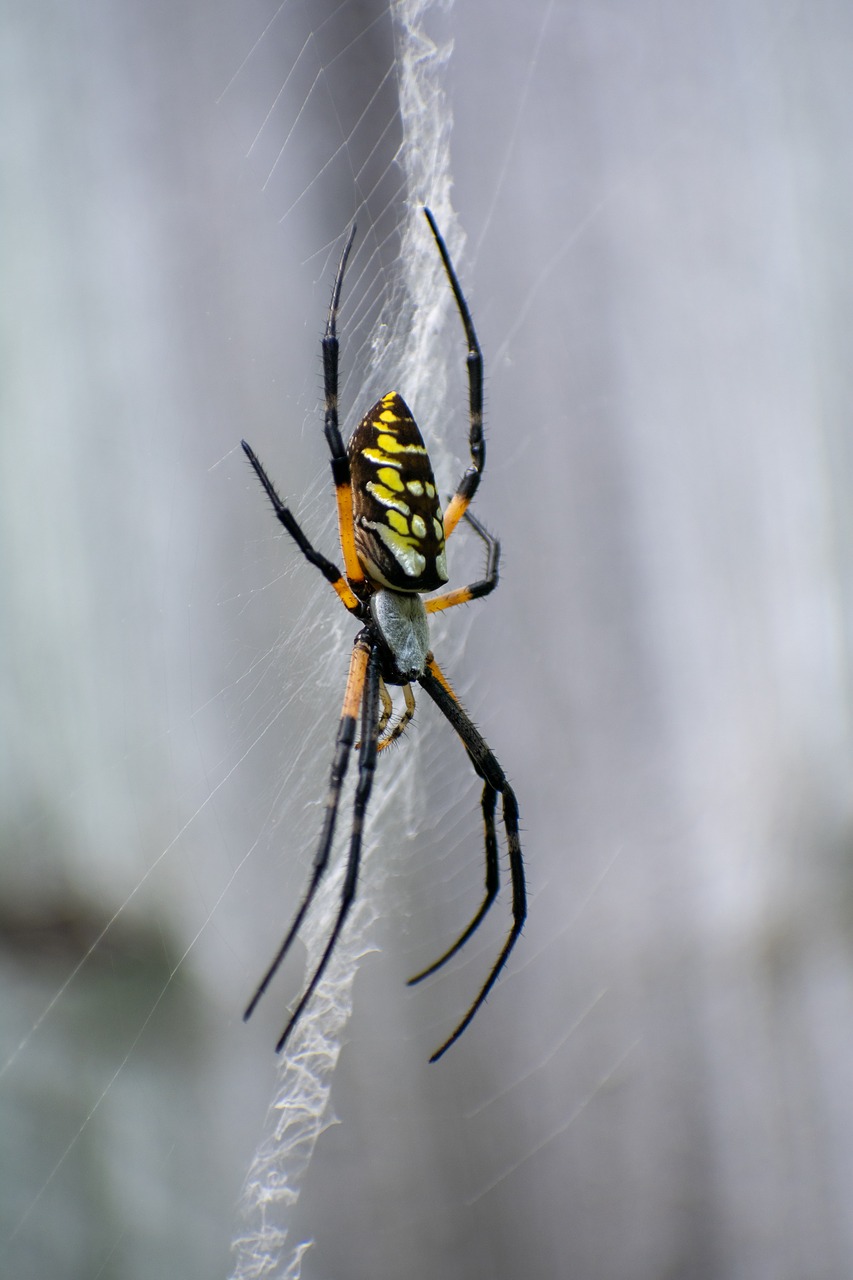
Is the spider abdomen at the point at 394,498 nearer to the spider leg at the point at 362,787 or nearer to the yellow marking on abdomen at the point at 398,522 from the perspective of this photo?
the yellow marking on abdomen at the point at 398,522

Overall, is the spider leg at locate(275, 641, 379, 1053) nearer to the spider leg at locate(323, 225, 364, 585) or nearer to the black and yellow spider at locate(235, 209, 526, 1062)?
the black and yellow spider at locate(235, 209, 526, 1062)

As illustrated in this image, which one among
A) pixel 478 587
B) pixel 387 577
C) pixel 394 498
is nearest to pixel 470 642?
pixel 478 587

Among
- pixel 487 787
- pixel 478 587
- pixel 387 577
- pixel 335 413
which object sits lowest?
pixel 487 787

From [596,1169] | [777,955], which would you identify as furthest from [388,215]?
[596,1169]

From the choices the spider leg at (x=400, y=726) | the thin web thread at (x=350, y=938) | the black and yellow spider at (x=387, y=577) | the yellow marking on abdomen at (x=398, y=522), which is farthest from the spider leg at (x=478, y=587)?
the thin web thread at (x=350, y=938)

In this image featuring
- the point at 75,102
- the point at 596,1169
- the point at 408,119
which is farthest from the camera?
the point at 596,1169

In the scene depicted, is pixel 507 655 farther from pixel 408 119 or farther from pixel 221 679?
pixel 408 119

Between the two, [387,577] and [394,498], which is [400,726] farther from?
[394,498]
